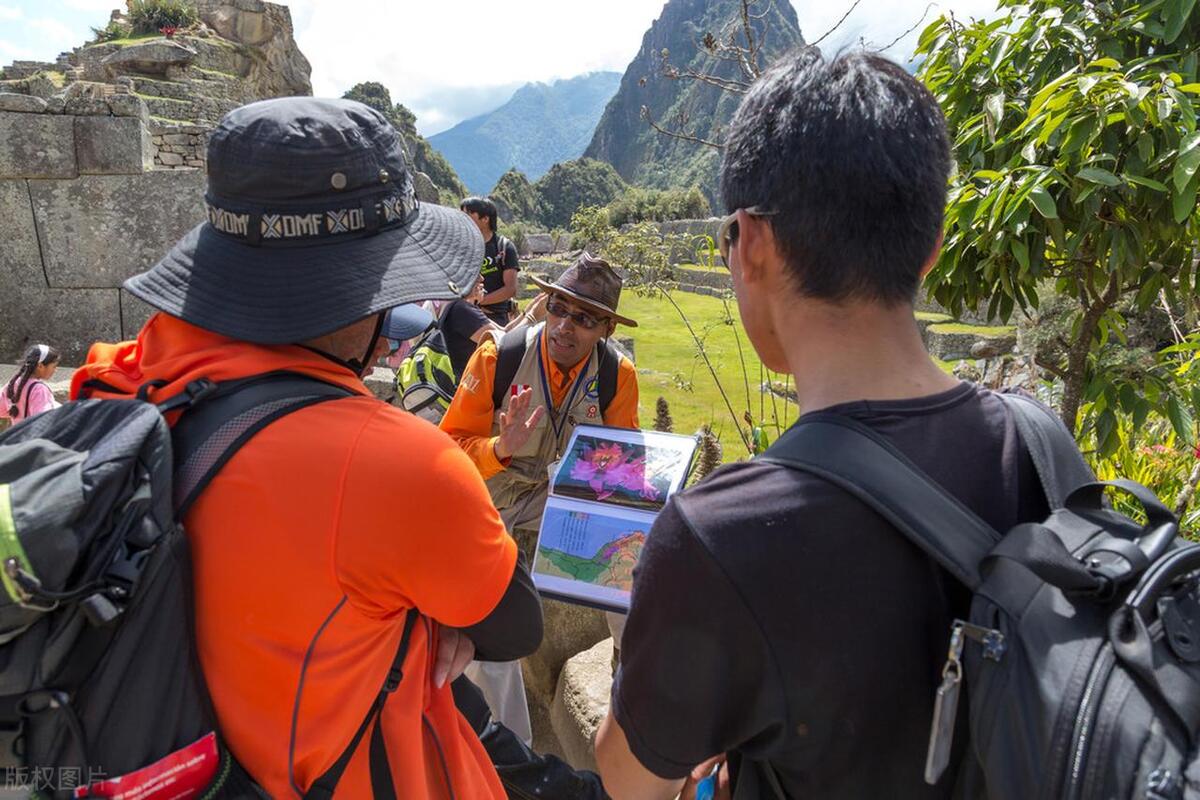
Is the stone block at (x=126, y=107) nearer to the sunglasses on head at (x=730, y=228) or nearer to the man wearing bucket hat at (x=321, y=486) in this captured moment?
the man wearing bucket hat at (x=321, y=486)

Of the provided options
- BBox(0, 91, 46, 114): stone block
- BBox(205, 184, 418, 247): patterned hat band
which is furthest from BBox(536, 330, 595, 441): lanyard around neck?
BBox(0, 91, 46, 114): stone block

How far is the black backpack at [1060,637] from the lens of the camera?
77 cm

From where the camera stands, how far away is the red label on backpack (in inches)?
42.1

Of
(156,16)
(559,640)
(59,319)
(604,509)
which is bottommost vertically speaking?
(559,640)

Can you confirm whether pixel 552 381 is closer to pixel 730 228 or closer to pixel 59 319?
pixel 730 228

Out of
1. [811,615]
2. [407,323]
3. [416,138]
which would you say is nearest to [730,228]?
[811,615]

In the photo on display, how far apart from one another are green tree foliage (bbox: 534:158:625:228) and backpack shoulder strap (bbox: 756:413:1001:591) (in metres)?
68.8

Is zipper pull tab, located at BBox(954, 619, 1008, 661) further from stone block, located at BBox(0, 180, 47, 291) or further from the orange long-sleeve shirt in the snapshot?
stone block, located at BBox(0, 180, 47, 291)

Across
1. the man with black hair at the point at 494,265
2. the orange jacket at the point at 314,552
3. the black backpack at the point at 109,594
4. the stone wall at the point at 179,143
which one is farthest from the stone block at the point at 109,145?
the stone wall at the point at 179,143

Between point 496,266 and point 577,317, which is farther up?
point 577,317

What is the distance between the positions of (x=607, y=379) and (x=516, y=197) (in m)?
67.0

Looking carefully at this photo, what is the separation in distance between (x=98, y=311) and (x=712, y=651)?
6.14m

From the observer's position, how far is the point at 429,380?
4117 millimetres

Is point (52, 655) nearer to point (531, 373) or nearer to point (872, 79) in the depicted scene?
point (872, 79)
